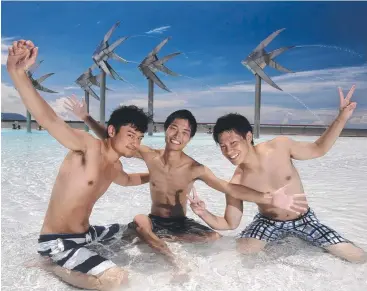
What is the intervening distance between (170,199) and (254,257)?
2.66 feet

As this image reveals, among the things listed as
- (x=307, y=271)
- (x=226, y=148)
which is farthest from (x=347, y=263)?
(x=226, y=148)

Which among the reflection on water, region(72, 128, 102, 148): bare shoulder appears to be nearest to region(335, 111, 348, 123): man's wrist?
the reflection on water

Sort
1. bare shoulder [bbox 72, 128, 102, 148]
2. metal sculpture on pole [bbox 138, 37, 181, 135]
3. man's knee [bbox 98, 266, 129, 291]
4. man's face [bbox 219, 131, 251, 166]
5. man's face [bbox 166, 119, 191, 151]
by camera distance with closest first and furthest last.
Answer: man's knee [bbox 98, 266, 129, 291], bare shoulder [bbox 72, 128, 102, 148], man's face [bbox 219, 131, 251, 166], man's face [bbox 166, 119, 191, 151], metal sculpture on pole [bbox 138, 37, 181, 135]

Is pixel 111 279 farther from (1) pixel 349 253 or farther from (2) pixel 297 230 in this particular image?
(1) pixel 349 253

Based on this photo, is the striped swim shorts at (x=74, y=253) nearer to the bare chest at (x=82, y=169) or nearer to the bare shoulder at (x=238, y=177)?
the bare chest at (x=82, y=169)

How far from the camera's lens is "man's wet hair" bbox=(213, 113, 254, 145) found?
3.02m

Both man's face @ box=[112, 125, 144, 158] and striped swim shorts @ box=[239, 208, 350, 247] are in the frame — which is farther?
striped swim shorts @ box=[239, 208, 350, 247]

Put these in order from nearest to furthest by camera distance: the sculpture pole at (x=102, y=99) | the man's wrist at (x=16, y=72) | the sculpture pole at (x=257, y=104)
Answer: the man's wrist at (x=16, y=72) < the sculpture pole at (x=257, y=104) < the sculpture pole at (x=102, y=99)

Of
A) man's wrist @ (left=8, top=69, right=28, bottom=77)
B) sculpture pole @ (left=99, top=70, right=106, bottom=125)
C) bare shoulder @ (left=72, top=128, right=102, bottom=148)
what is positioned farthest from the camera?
sculpture pole @ (left=99, top=70, right=106, bottom=125)

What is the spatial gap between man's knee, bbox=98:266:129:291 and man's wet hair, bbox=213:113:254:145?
123 cm

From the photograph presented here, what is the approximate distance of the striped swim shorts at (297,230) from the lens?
3.15 m

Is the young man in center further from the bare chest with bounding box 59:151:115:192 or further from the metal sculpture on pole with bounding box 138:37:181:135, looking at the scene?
the metal sculpture on pole with bounding box 138:37:181:135

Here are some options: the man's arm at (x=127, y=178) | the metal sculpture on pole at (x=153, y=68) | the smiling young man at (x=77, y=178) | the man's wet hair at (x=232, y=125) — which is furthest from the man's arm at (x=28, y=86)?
the metal sculpture on pole at (x=153, y=68)

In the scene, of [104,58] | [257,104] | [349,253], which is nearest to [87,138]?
[349,253]
